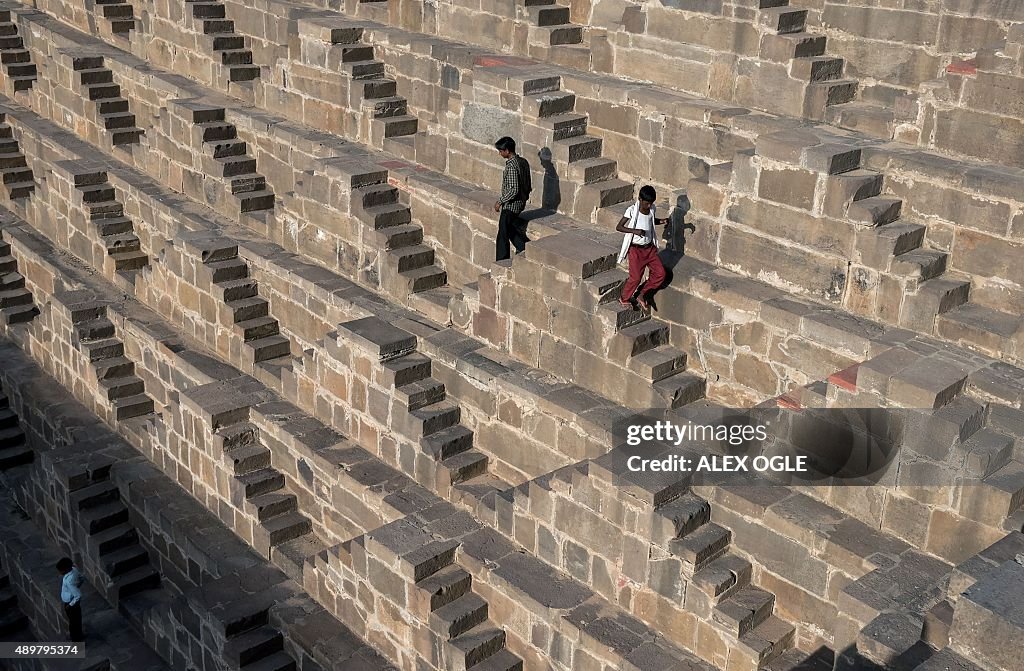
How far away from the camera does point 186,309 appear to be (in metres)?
13.2

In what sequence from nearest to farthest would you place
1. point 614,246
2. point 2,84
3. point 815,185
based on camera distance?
point 815,185 → point 614,246 → point 2,84

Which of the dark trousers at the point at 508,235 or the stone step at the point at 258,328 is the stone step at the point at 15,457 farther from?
the dark trousers at the point at 508,235

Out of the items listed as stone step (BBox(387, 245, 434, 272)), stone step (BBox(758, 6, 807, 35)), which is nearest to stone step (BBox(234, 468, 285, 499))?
stone step (BBox(387, 245, 434, 272))

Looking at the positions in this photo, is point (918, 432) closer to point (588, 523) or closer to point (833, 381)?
point (833, 381)

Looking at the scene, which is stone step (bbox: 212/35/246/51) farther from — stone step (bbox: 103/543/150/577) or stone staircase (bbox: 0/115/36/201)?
stone step (bbox: 103/543/150/577)

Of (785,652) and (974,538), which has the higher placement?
(974,538)

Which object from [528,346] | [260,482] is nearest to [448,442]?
[528,346]

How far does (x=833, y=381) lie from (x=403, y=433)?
158 inches

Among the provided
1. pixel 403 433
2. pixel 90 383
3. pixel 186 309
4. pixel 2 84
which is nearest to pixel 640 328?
pixel 403 433

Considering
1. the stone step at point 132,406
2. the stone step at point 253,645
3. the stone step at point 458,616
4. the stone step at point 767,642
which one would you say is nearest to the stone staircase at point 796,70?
the stone step at point 767,642

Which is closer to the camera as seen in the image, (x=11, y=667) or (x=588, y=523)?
(x=588, y=523)

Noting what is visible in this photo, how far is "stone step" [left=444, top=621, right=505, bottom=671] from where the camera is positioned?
856 cm

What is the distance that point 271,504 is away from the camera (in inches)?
428

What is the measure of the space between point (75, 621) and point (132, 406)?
2.78 meters
